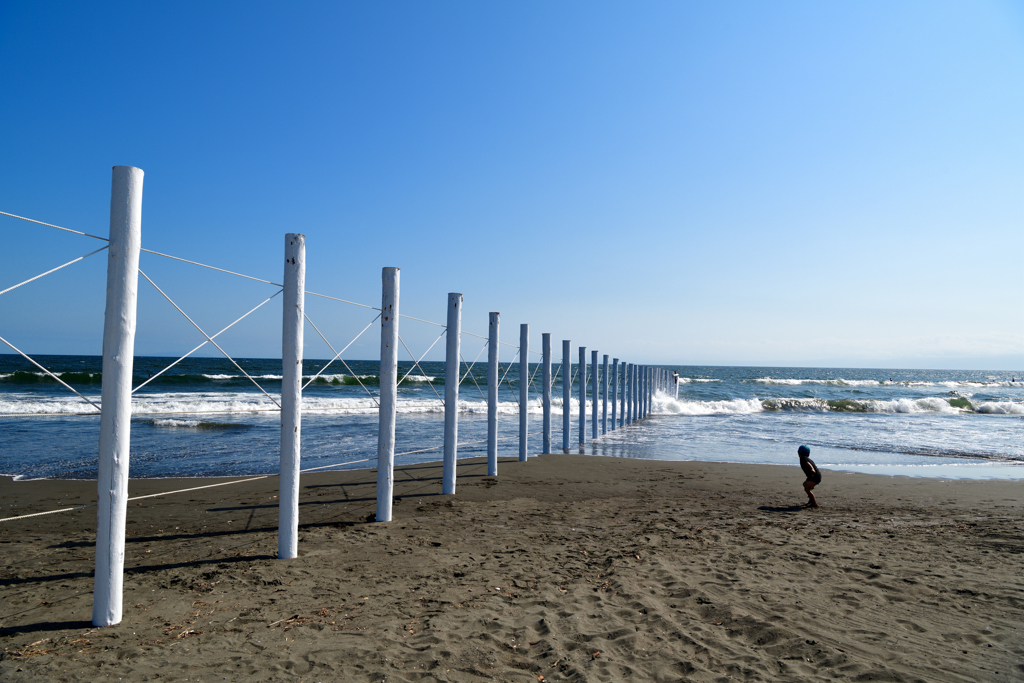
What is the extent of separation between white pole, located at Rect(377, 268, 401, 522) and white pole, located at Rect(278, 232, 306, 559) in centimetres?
115

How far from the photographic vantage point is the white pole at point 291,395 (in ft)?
14.7

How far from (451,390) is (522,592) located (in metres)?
3.63

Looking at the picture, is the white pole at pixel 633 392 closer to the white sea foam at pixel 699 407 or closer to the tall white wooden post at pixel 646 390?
the tall white wooden post at pixel 646 390

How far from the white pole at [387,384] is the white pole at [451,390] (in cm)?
145

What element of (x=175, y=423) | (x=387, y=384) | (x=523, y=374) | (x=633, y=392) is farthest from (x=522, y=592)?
(x=633, y=392)

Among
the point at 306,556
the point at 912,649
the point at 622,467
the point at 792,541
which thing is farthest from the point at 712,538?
the point at 622,467

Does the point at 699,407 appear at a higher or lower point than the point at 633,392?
lower

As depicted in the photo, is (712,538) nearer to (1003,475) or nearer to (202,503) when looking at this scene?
(202,503)

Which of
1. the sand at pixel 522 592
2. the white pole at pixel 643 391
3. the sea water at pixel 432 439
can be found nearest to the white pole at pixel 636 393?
the white pole at pixel 643 391

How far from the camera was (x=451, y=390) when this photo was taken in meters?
7.27

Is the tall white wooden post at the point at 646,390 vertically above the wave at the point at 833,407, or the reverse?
the tall white wooden post at the point at 646,390

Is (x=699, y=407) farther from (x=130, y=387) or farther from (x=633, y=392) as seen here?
(x=130, y=387)

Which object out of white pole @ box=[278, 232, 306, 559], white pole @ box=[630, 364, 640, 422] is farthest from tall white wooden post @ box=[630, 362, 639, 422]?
white pole @ box=[278, 232, 306, 559]

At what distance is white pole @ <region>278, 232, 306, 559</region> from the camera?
447cm
